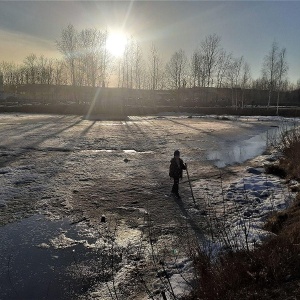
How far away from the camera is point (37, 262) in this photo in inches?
217

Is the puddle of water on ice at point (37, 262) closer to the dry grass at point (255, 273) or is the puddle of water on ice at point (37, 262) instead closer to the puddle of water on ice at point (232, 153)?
the dry grass at point (255, 273)

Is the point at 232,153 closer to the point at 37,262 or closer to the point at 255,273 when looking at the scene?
the point at 37,262

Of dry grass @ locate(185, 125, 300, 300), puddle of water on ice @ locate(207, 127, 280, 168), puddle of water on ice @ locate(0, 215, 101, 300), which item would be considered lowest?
puddle of water on ice @ locate(0, 215, 101, 300)

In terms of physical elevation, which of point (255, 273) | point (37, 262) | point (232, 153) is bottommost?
point (37, 262)

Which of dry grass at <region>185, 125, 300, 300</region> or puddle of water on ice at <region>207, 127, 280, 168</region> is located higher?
dry grass at <region>185, 125, 300, 300</region>

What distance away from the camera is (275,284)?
A: 368 cm

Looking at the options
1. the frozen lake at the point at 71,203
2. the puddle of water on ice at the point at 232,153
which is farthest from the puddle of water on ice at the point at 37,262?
the puddle of water on ice at the point at 232,153

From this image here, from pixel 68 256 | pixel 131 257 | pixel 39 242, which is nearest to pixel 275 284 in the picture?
pixel 131 257

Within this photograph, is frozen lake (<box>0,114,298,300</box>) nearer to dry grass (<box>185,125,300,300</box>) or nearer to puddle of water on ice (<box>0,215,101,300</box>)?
puddle of water on ice (<box>0,215,101,300</box>)

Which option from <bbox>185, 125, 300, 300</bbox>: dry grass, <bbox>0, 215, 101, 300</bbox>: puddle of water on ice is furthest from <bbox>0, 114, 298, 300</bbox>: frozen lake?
<bbox>185, 125, 300, 300</bbox>: dry grass

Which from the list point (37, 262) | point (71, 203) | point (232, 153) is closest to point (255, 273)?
point (37, 262)

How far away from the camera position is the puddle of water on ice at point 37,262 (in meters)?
4.68

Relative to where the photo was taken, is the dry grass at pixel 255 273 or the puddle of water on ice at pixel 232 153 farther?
the puddle of water on ice at pixel 232 153

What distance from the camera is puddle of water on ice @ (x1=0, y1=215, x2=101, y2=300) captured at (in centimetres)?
468
